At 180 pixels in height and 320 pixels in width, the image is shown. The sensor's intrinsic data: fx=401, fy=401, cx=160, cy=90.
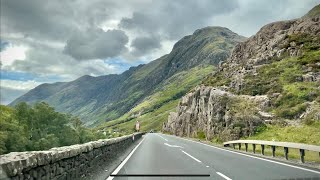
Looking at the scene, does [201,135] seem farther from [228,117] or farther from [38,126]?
[38,126]

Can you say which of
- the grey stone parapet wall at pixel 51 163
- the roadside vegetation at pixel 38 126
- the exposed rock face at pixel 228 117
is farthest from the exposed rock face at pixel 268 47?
the grey stone parapet wall at pixel 51 163

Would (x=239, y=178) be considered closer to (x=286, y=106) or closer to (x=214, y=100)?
(x=286, y=106)

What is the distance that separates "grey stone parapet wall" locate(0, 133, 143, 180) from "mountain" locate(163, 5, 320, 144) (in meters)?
24.3

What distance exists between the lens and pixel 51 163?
829cm

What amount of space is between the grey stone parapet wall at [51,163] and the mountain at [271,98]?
24.3 metres

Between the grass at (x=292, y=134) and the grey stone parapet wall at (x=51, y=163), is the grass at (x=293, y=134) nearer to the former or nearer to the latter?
the grass at (x=292, y=134)

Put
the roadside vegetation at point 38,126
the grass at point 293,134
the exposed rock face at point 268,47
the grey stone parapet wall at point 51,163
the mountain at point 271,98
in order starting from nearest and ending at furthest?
1. the grey stone parapet wall at point 51,163
2. the grass at point 293,134
3. the mountain at point 271,98
4. the exposed rock face at point 268,47
5. the roadside vegetation at point 38,126

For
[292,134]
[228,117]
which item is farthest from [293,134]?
[228,117]

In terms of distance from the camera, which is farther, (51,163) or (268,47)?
(268,47)

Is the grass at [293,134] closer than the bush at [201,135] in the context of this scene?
Yes

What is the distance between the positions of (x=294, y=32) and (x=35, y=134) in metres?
71.0

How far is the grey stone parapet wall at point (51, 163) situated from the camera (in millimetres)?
6051

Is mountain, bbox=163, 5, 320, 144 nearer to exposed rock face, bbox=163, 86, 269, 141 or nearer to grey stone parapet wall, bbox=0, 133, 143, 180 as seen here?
exposed rock face, bbox=163, 86, 269, 141

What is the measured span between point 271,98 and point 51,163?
51.8 m
